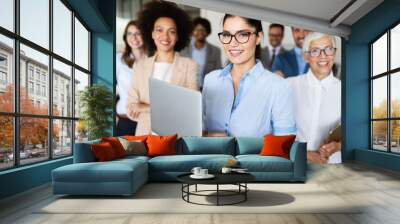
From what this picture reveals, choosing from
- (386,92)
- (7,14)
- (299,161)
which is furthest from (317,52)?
(7,14)

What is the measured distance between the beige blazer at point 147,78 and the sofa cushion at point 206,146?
2098mm

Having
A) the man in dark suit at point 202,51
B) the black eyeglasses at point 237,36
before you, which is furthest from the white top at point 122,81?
the black eyeglasses at point 237,36

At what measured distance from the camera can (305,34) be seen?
9031 mm

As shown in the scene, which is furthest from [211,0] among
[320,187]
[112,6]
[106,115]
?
[320,187]

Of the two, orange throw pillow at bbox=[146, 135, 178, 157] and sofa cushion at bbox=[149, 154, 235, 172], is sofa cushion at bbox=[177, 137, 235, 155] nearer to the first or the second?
orange throw pillow at bbox=[146, 135, 178, 157]

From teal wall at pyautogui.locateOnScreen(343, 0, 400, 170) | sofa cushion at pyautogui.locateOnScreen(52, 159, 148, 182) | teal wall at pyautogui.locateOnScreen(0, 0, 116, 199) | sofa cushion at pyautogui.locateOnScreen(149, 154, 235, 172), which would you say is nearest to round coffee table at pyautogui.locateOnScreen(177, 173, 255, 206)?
sofa cushion at pyautogui.locateOnScreen(52, 159, 148, 182)

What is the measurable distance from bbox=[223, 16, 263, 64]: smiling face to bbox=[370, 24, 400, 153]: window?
280cm

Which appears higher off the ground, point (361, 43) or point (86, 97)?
point (361, 43)

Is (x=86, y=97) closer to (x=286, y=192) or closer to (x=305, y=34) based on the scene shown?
(x=286, y=192)

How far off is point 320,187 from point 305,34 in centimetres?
443

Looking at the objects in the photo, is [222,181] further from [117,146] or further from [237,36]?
[237,36]

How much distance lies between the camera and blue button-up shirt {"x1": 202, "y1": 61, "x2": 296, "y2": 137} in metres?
8.76

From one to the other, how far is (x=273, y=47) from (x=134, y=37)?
3.21 meters

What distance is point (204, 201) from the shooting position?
186 inches
